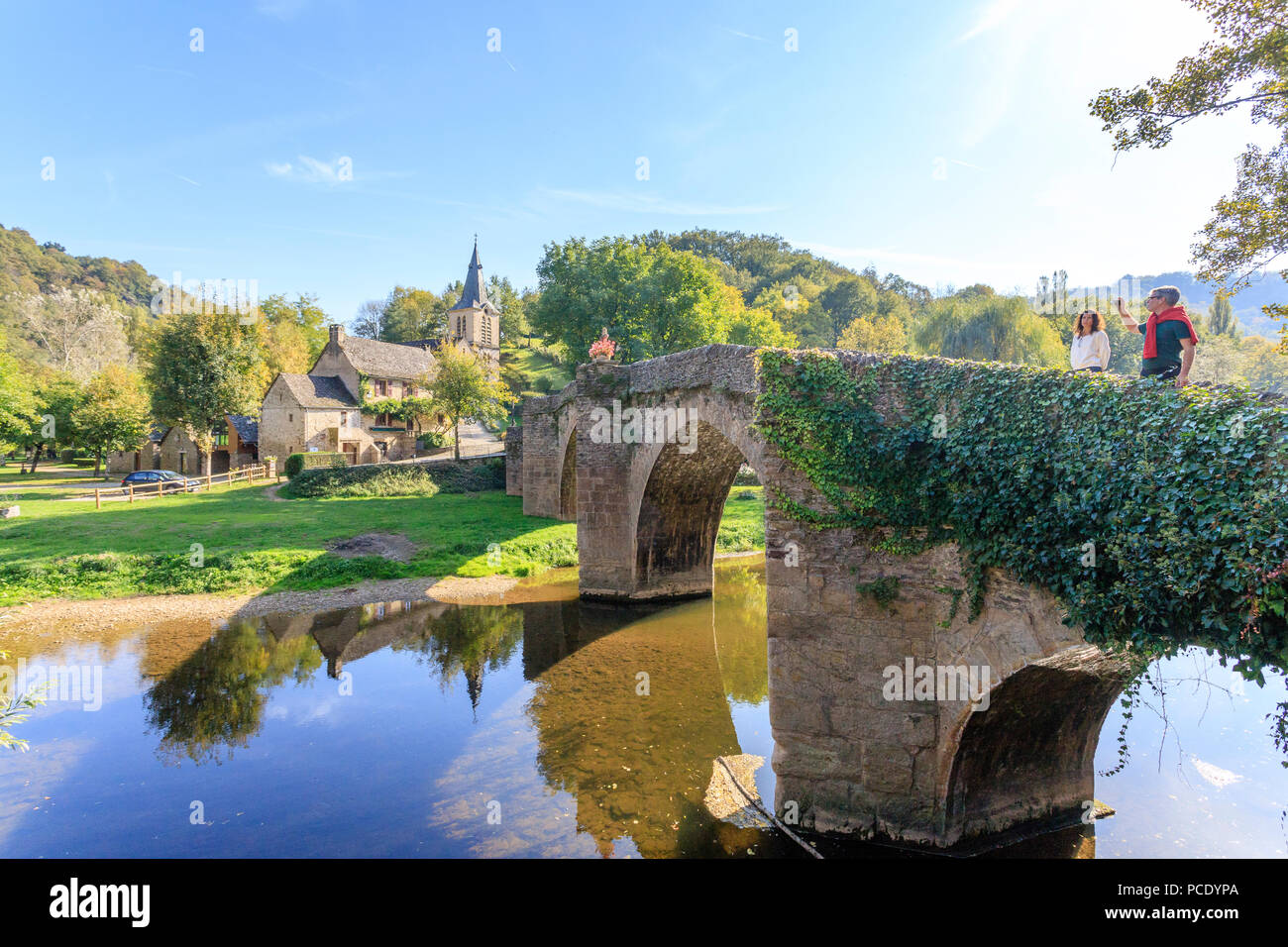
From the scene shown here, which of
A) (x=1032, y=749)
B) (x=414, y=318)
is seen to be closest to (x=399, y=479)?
(x=1032, y=749)

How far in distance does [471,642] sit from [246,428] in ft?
109

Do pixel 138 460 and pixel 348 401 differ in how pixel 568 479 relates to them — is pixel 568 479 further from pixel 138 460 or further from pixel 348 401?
pixel 138 460

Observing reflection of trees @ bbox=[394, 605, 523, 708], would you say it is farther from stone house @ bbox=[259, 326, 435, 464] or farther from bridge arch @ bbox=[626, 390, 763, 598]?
stone house @ bbox=[259, 326, 435, 464]

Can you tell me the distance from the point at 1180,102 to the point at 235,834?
566 inches

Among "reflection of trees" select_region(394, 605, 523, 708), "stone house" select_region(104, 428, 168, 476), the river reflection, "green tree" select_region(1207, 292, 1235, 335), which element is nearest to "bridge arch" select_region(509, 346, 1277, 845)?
the river reflection

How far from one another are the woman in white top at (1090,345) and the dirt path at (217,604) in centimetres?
1416

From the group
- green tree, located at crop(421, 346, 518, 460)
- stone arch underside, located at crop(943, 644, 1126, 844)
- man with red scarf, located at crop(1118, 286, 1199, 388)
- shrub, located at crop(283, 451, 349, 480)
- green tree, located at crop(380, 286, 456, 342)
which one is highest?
green tree, located at crop(380, 286, 456, 342)

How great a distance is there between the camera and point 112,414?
36250 millimetres

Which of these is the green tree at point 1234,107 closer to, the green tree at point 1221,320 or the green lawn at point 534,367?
the green lawn at point 534,367

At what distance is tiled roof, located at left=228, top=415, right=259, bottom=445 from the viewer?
39625mm

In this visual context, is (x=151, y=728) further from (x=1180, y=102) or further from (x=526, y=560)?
(x=1180, y=102)

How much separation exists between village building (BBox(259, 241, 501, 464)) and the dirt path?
19.7 meters

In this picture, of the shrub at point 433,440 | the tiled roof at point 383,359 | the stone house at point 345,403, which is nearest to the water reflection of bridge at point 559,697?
the stone house at point 345,403
